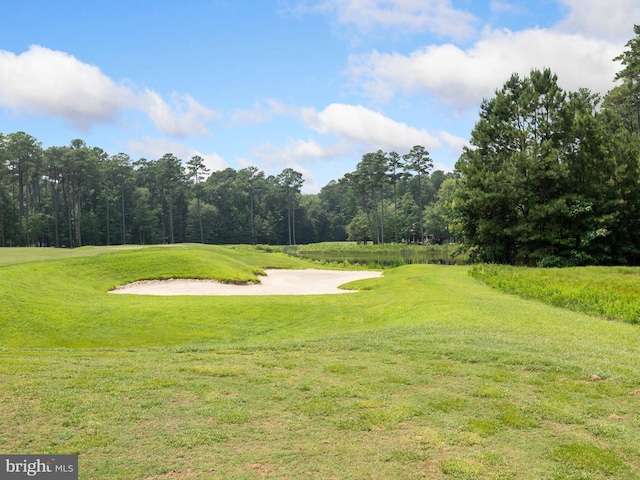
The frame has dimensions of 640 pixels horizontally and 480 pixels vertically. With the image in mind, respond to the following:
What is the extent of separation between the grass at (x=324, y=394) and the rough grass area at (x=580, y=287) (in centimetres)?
187

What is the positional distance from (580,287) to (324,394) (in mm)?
16708

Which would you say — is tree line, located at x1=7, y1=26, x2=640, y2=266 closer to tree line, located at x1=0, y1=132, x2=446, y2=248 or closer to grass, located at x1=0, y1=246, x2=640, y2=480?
tree line, located at x1=0, y1=132, x2=446, y2=248

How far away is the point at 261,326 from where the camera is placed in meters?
14.7

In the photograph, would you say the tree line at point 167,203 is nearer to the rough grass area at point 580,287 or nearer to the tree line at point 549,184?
the tree line at point 549,184

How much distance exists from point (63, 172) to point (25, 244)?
14333 mm

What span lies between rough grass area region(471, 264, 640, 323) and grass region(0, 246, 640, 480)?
187cm

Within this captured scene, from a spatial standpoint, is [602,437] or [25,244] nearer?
[602,437]

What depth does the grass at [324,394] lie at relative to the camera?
5.01m

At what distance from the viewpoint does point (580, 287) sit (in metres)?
19.8

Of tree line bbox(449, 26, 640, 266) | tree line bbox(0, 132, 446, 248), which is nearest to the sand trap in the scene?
tree line bbox(449, 26, 640, 266)

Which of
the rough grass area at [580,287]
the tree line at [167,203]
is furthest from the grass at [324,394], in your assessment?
the tree line at [167,203]

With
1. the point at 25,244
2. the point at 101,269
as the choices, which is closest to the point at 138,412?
the point at 101,269

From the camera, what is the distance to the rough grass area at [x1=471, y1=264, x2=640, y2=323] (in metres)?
16.1

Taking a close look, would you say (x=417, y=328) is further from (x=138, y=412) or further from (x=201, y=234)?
(x=201, y=234)
